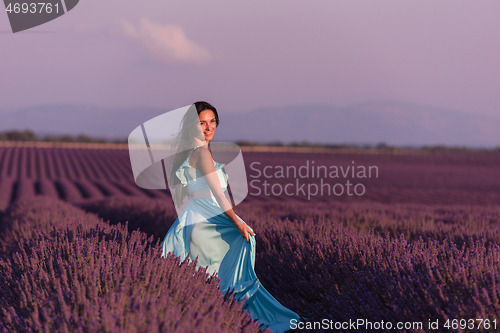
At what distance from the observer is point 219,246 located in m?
3.07

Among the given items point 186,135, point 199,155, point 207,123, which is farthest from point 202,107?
point 199,155

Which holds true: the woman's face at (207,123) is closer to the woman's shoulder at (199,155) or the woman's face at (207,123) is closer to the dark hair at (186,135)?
the dark hair at (186,135)

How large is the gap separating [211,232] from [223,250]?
0.59ft

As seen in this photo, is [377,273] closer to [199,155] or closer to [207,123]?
[199,155]

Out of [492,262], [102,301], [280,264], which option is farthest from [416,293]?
[102,301]

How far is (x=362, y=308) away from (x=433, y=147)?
7886 centimetres

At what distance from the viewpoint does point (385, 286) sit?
8.02 feet

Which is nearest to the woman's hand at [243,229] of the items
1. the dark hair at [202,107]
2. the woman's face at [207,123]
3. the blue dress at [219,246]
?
the blue dress at [219,246]

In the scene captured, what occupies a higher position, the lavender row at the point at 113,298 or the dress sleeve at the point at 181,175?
the dress sleeve at the point at 181,175

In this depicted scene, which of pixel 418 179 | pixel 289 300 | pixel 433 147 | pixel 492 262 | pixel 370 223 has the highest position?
pixel 492 262

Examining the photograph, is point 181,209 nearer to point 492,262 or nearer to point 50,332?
point 50,332

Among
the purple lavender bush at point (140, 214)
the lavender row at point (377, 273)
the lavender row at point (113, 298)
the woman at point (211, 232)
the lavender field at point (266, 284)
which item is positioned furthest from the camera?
the purple lavender bush at point (140, 214)

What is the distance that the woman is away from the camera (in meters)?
2.94

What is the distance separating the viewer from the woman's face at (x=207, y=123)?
9.70ft
